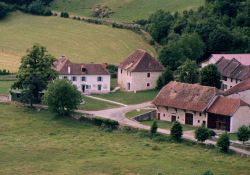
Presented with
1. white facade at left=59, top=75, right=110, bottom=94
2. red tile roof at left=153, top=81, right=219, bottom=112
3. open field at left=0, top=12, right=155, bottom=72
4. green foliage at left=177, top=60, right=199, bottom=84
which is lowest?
red tile roof at left=153, top=81, right=219, bottom=112

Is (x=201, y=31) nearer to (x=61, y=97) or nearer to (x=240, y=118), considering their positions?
(x=240, y=118)

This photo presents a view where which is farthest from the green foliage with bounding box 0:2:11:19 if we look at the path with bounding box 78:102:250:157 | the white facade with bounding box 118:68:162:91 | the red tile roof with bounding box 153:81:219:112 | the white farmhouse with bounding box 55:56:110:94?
the red tile roof with bounding box 153:81:219:112

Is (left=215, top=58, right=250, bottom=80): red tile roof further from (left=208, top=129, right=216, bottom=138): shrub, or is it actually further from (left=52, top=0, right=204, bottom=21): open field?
(left=52, top=0, right=204, bottom=21): open field

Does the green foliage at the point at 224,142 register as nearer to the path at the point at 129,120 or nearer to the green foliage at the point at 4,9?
the path at the point at 129,120

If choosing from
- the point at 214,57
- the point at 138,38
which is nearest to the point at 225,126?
the point at 214,57

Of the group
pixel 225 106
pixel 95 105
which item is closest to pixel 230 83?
pixel 225 106
